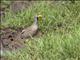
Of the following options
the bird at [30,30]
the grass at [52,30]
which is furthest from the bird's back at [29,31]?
the grass at [52,30]

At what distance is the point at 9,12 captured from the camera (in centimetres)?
882

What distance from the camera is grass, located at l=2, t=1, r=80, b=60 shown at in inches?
235

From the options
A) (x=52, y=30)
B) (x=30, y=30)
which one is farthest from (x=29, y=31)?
(x=52, y=30)

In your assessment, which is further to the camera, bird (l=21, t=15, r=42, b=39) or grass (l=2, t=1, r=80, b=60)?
bird (l=21, t=15, r=42, b=39)

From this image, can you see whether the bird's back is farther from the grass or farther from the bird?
the grass

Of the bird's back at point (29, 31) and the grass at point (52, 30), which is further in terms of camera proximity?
the bird's back at point (29, 31)

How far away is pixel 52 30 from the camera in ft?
24.3

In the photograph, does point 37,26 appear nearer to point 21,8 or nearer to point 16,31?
point 16,31

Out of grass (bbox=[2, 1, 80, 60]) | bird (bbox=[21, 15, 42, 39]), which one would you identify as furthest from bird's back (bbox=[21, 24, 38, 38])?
grass (bbox=[2, 1, 80, 60])

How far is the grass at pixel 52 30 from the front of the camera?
5.98m

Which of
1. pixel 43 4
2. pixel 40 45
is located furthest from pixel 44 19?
pixel 40 45

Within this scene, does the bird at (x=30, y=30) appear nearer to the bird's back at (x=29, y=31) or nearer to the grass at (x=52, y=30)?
the bird's back at (x=29, y=31)

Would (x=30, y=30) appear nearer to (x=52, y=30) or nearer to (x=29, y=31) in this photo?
(x=29, y=31)

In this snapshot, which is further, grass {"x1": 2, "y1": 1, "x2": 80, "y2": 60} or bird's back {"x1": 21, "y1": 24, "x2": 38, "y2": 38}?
bird's back {"x1": 21, "y1": 24, "x2": 38, "y2": 38}
